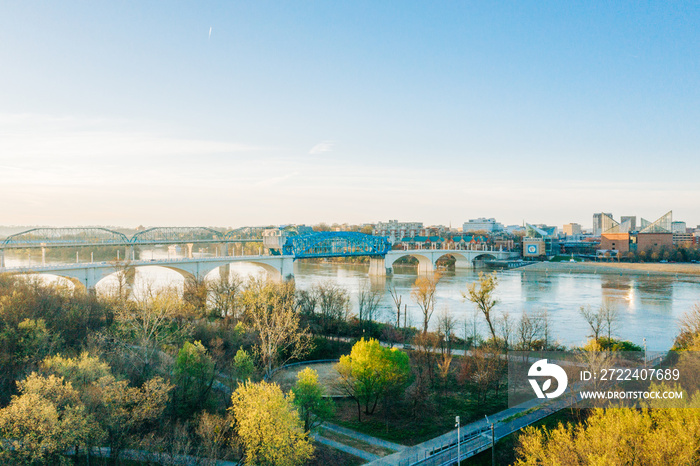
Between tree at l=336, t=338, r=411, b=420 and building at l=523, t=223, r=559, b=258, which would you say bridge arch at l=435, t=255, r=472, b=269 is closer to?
building at l=523, t=223, r=559, b=258

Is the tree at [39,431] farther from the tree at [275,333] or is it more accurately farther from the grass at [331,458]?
the tree at [275,333]

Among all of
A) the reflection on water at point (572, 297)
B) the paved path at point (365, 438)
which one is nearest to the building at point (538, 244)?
the reflection on water at point (572, 297)

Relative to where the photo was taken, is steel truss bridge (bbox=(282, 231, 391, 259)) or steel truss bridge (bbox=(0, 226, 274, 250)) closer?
steel truss bridge (bbox=(0, 226, 274, 250))

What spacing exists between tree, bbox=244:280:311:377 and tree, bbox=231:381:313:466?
14.7 ft

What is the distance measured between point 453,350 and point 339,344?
4.43 meters

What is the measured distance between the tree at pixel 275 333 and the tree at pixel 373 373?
6.47 feet

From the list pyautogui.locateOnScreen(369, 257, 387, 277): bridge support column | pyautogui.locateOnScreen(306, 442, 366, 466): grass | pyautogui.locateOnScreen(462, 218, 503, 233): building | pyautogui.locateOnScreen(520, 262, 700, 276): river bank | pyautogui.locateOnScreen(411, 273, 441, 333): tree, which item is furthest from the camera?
pyautogui.locateOnScreen(462, 218, 503, 233): building

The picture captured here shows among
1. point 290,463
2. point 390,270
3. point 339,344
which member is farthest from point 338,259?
point 290,463

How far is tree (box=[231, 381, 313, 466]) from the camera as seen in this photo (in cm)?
828

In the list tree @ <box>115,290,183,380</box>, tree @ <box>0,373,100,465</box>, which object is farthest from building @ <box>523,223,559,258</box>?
tree @ <box>0,373,100,465</box>

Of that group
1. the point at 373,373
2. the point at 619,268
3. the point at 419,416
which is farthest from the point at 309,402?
the point at 619,268

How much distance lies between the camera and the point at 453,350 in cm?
1869
